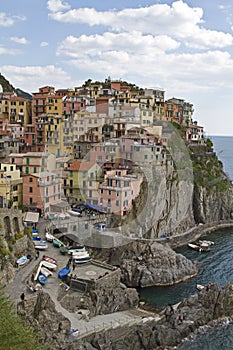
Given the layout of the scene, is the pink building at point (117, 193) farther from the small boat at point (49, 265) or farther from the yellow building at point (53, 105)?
the yellow building at point (53, 105)

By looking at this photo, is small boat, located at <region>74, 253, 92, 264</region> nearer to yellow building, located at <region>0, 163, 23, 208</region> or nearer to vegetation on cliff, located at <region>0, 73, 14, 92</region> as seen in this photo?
yellow building, located at <region>0, 163, 23, 208</region>

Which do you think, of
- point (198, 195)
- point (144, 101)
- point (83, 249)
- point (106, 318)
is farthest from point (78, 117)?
point (106, 318)

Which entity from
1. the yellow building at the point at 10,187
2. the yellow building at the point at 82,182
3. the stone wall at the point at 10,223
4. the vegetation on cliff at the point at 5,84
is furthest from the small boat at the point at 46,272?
the vegetation on cliff at the point at 5,84

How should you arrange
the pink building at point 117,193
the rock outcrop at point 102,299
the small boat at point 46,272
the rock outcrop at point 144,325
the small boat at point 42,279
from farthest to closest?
the pink building at point 117,193
the small boat at point 46,272
the small boat at point 42,279
the rock outcrop at point 102,299
the rock outcrop at point 144,325

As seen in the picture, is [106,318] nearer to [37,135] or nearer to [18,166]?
[18,166]

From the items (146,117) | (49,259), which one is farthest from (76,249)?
(146,117)
